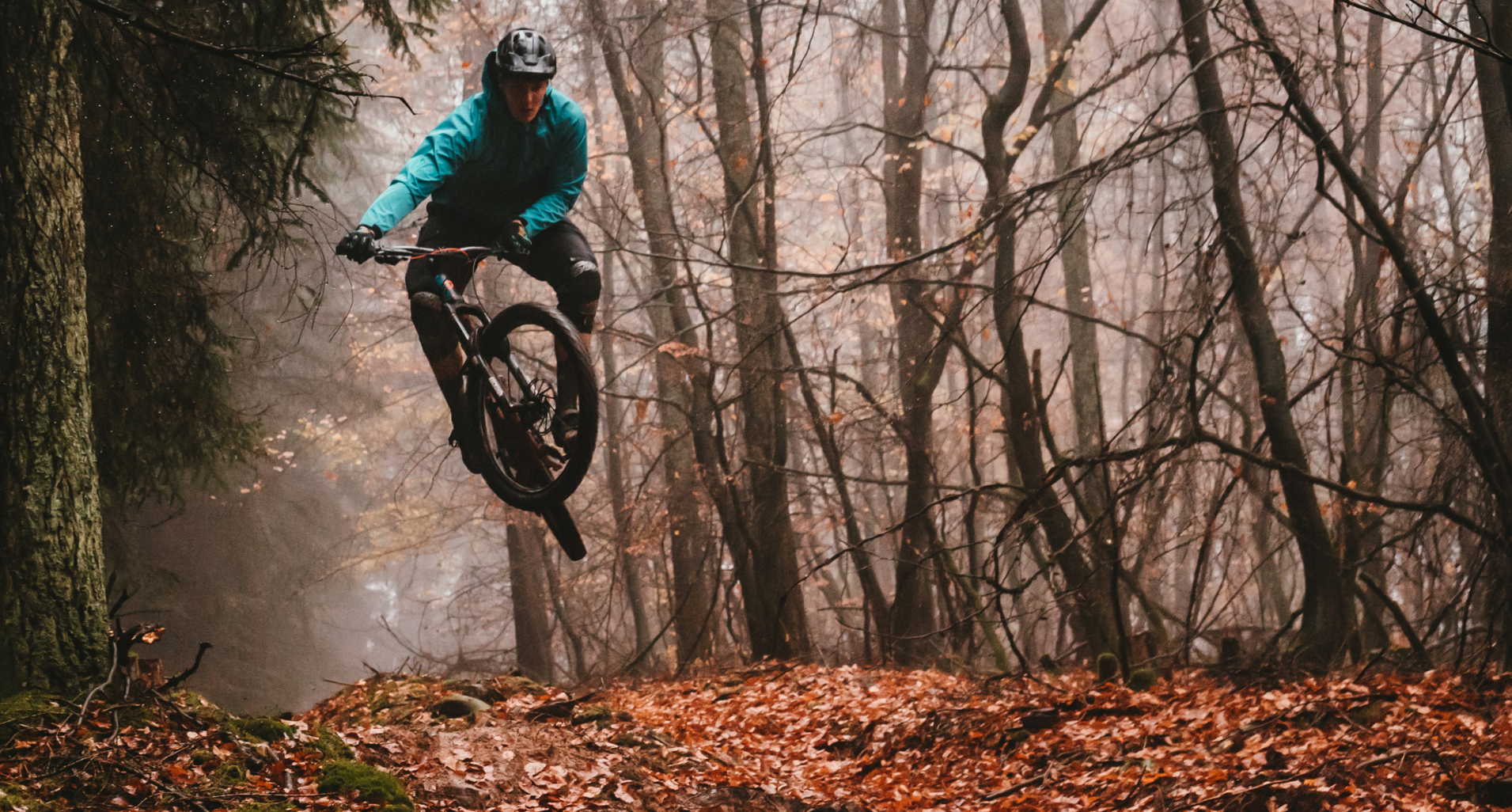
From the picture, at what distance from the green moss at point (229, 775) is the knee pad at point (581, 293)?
213 centimetres

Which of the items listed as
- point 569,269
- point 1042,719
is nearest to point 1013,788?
point 1042,719

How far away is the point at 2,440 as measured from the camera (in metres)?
3.66

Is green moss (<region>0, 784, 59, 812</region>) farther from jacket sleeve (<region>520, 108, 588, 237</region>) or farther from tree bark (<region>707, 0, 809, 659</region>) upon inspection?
tree bark (<region>707, 0, 809, 659</region>)

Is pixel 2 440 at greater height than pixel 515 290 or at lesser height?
lesser

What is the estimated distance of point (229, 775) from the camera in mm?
3574

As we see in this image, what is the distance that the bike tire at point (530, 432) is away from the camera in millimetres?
3854

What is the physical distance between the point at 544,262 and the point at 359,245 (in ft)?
3.28

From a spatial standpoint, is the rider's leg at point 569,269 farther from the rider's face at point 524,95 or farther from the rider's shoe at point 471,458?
the rider's shoe at point 471,458

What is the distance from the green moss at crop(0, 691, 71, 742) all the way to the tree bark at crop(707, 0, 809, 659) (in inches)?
226

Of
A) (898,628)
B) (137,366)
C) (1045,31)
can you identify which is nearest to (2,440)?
(137,366)

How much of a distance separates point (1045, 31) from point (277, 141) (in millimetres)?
8052

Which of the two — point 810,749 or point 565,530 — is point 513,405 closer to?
point 565,530

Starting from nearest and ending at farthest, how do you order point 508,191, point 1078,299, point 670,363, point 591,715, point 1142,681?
1. point 508,191
2. point 591,715
3. point 1142,681
4. point 670,363
5. point 1078,299

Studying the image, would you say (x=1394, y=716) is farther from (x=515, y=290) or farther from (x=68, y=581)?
(x=515, y=290)
